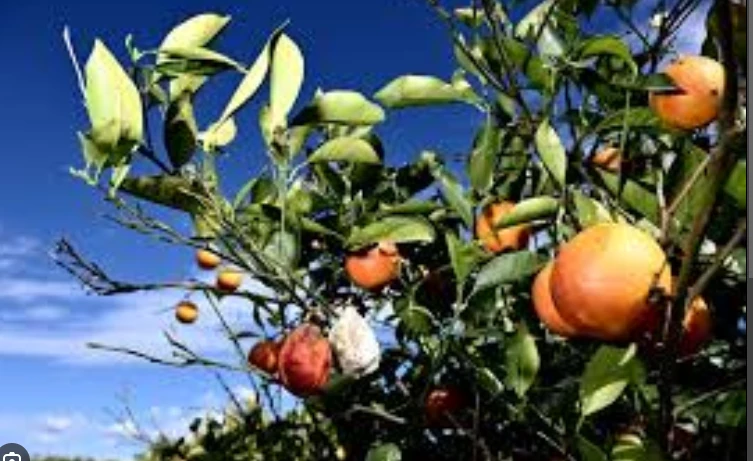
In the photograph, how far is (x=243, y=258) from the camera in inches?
74.9

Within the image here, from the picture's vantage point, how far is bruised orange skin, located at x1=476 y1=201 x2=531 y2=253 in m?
1.78

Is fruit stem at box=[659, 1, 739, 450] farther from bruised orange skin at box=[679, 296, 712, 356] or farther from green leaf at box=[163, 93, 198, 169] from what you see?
green leaf at box=[163, 93, 198, 169]

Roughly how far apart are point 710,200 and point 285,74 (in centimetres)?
87

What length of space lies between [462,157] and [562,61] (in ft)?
1.33

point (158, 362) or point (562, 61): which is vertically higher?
point (562, 61)

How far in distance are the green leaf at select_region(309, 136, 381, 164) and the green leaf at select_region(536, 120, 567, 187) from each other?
1.49 ft

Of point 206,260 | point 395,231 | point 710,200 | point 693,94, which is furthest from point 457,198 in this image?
point 710,200

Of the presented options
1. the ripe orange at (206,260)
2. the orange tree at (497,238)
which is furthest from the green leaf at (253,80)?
the ripe orange at (206,260)

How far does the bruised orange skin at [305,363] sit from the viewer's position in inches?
70.8

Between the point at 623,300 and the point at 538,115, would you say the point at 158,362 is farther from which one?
the point at 623,300

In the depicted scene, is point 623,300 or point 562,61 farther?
point 562,61

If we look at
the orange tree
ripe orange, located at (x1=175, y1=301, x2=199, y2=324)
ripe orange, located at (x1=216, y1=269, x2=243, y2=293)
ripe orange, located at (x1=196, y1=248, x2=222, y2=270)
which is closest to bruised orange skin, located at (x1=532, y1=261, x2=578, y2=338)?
the orange tree

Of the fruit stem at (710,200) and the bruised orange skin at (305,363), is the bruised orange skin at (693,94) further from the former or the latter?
the bruised orange skin at (305,363)

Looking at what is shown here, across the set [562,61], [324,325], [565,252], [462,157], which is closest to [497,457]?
[324,325]
